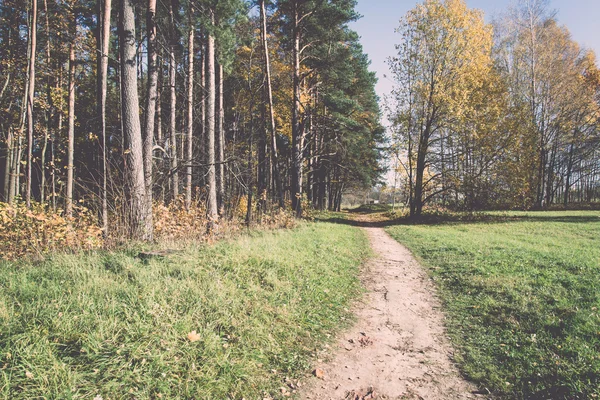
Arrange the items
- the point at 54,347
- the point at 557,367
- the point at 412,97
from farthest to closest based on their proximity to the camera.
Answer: the point at 412,97 → the point at 557,367 → the point at 54,347

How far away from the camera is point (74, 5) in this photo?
12555 mm

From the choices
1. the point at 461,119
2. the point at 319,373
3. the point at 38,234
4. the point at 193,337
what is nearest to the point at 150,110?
the point at 38,234

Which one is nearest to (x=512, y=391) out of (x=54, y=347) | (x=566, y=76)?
(x=54, y=347)

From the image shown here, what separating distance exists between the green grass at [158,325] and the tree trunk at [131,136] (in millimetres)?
1279

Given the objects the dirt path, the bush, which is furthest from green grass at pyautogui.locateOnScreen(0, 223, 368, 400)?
the bush

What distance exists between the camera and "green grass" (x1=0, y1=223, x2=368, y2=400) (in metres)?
2.60

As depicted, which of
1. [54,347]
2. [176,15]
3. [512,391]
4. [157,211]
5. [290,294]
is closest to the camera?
[54,347]

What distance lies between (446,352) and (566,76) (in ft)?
111

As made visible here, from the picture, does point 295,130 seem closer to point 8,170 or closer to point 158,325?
point 158,325

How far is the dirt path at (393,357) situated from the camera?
338 centimetres

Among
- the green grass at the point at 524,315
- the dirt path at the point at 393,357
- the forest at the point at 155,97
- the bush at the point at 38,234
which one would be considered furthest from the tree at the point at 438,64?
the bush at the point at 38,234

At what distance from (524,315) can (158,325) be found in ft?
18.7

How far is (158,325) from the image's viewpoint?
3.39 m

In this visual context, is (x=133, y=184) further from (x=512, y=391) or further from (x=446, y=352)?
(x=512, y=391)
